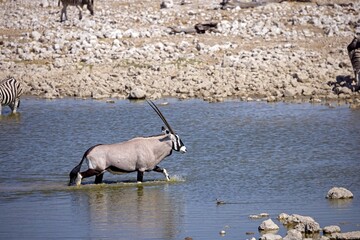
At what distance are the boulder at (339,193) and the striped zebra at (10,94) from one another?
350 inches

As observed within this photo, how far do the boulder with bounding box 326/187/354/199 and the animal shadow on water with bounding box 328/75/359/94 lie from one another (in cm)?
837

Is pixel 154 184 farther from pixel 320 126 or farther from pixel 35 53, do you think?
pixel 35 53

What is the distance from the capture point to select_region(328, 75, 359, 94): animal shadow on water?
19297mm

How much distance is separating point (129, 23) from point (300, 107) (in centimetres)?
766

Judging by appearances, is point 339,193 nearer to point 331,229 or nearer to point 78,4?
point 331,229

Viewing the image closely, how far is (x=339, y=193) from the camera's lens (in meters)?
11.0

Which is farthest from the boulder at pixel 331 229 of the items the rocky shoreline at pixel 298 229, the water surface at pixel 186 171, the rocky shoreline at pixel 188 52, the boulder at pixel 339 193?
the rocky shoreline at pixel 188 52

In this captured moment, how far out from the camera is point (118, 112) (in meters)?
17.9

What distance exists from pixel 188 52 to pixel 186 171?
921 cm

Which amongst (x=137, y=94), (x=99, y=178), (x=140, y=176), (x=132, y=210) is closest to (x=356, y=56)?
(x=137, y=94)

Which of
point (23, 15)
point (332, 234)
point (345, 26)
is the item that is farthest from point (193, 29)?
point (332, 234)

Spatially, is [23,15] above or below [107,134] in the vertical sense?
above

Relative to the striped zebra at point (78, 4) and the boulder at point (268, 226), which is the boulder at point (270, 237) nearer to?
the boulder at point (268, 226)

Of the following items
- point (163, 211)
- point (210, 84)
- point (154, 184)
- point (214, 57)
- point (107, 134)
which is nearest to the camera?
point (163, 211)
